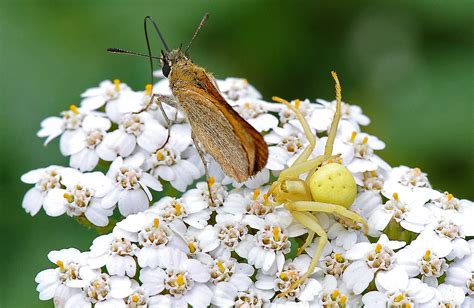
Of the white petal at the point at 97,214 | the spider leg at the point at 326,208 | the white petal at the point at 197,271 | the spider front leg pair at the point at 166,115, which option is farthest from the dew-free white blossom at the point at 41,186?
the spider leg at the point at 326,208

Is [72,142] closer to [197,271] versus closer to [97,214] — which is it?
[97,214]

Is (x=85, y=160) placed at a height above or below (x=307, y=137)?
below

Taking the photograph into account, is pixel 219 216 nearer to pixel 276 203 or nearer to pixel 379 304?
pixel 276 203

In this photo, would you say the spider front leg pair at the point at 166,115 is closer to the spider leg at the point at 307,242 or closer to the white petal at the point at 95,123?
the white petal at the point at 95,123

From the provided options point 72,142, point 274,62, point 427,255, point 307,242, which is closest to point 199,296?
point 307,242

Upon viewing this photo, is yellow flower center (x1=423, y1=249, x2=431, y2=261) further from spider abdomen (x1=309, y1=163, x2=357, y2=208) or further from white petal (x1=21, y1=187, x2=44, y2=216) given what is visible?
white petal (x1=21, y1=187, x2=44, y2=216)

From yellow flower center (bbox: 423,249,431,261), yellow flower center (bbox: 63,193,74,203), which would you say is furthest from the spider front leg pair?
yellow flower center (bbox: 423,249,431,261)

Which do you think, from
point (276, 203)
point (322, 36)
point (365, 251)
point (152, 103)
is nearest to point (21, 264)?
point (152, 103)

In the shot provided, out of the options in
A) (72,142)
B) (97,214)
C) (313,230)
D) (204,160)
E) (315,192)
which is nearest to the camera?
(313,230)
